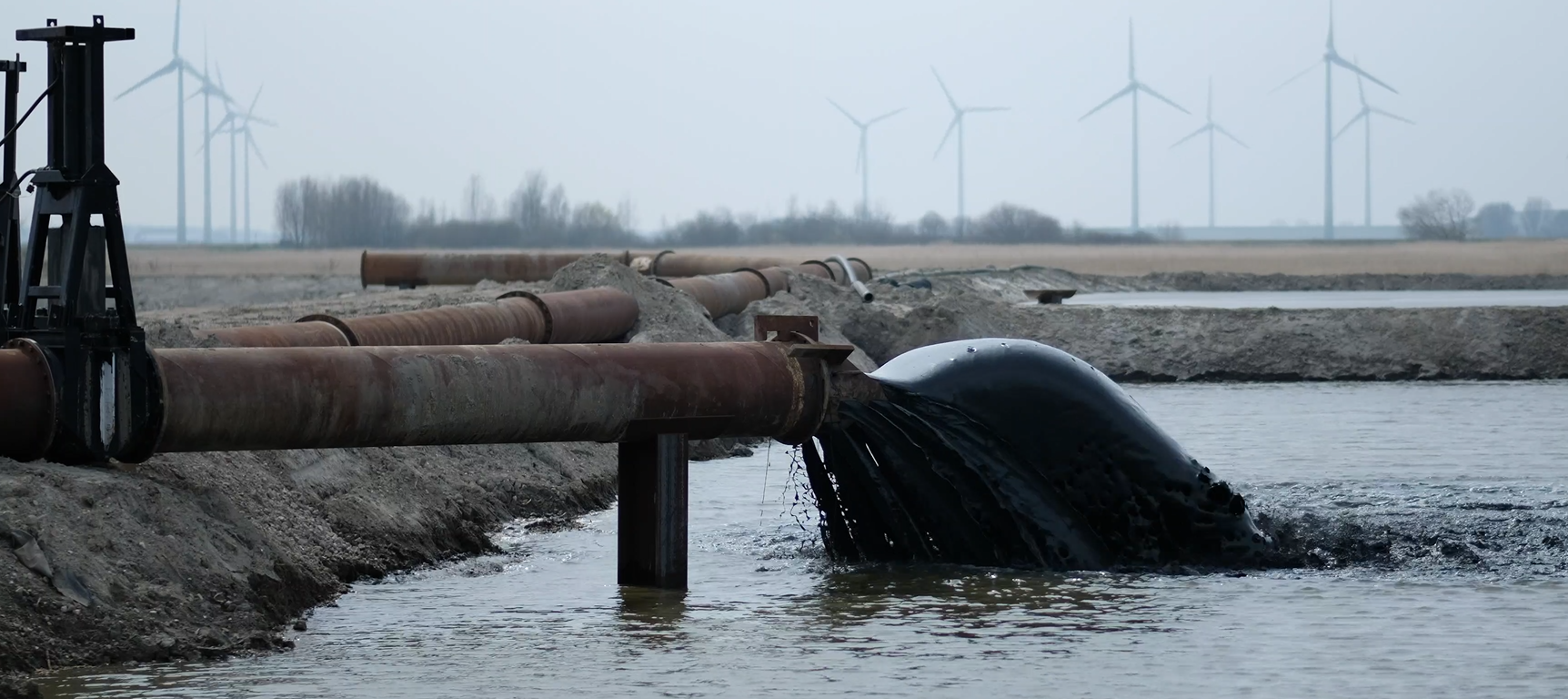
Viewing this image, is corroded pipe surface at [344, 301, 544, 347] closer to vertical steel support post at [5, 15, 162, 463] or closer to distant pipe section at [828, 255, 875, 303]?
vertical steel support post at [5, 15, 162, 463]

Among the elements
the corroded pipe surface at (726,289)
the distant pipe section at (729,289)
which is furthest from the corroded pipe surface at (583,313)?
the corroded pipe surface at (726,289)

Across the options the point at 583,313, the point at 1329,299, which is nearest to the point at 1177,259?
the point at 1329,299

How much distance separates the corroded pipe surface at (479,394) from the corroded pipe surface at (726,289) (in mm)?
12428

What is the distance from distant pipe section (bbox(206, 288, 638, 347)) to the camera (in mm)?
11555

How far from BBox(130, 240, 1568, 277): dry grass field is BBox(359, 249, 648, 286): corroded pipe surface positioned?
74.8 feet

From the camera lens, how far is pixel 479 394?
26.9 feet

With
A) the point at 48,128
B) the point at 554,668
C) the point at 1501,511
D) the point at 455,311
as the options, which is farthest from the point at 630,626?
the point at 455,311

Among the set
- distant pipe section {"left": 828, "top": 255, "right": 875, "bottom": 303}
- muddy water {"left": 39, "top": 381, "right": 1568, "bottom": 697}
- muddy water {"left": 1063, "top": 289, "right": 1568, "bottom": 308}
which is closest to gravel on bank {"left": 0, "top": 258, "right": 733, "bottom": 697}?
muddy water {"left": 39, "top": 381, "right": 1568, "bottom": 697}

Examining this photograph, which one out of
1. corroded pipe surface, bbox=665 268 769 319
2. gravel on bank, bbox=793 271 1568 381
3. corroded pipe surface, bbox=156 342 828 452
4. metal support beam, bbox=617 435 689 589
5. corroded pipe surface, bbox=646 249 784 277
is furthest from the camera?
corroded pipe surface, bbox=646 249 784 277

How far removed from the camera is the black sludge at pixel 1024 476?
9547 mm

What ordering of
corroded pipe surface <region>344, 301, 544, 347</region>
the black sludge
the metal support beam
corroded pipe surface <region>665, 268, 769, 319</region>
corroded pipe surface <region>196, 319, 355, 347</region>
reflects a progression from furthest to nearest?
corroded pipe surface <region>665, 268, 769, 319</region> < corroded pipe surface <region>344, 301, 544, 347</region> < corroded pipe surface <region>196, 319, 355, 347</region> < the black sludge < the metal support beam

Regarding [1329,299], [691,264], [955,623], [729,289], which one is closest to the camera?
[955,623]

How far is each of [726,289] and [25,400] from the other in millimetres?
17186

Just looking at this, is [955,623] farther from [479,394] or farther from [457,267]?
[457,267]
